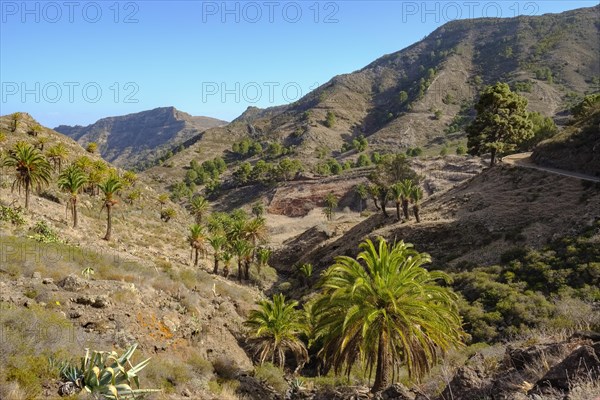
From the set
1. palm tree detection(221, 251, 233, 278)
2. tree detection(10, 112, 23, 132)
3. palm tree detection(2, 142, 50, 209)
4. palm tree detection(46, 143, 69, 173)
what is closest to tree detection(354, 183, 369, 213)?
palm tree detection(221, 251, 233, 278)

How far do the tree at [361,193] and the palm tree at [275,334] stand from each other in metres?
77.8

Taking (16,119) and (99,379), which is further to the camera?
(16,119)

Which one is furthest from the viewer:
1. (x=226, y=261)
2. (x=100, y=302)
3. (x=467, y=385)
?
(x=226, y=261)

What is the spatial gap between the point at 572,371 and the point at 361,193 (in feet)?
310

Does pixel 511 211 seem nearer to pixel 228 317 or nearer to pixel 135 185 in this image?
pixel 228 317

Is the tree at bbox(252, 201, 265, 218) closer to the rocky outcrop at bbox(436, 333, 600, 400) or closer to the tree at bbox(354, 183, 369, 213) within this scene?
the tree at bbox(354, 183, 369, 213)

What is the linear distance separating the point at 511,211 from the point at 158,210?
57.3 meters

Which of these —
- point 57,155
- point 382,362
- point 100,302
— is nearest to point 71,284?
point 100,302

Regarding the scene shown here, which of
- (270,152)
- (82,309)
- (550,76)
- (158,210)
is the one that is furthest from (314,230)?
(550,76)

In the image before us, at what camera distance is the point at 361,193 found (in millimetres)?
102250

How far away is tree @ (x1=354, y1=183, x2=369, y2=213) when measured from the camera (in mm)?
102688

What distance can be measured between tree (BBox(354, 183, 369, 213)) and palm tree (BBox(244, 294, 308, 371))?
3063 inches

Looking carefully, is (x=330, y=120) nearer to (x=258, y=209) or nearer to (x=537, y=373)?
(x=258, y=209)

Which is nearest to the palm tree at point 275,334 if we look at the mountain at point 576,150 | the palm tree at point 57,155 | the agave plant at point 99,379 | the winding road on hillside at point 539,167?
the agave plant at point 99,379
